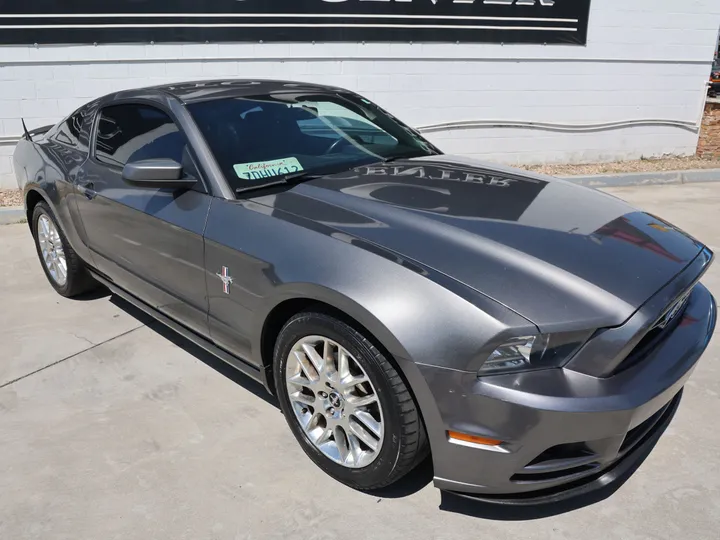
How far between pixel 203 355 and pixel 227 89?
1.55m

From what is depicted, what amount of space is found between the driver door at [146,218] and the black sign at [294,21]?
376 cm

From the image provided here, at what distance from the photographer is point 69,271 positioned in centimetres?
439

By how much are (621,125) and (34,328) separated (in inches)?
320

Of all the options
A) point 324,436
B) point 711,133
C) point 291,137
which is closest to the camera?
point 324,436

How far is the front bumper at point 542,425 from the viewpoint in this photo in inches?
79.2

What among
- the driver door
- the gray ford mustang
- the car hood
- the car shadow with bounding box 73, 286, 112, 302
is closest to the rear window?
the driver door

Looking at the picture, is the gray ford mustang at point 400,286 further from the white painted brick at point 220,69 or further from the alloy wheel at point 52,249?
the white painted brick at point 220,69

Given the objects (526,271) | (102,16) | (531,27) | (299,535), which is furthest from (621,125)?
(299,535)

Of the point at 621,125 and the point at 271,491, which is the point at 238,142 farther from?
the point at 621,125

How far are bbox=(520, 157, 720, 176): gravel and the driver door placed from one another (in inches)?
244

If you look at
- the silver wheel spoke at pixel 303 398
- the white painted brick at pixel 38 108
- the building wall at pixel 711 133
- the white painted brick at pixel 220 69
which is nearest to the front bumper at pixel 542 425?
the silver wheel spoke at pixel 303 398

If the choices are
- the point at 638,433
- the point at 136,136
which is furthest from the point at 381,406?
the point at 136,136

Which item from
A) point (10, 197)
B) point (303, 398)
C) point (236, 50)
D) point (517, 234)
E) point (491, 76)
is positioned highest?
point (236, 50)

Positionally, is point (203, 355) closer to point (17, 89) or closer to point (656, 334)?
point (656, 334)
